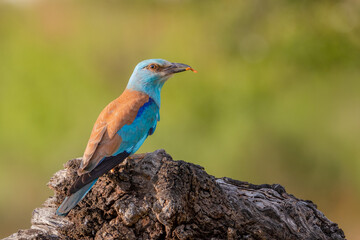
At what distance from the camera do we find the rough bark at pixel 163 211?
3467mm

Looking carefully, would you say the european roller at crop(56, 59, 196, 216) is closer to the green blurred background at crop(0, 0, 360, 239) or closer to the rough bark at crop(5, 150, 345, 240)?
the rough bark at crop(5, 150, 345, 240)

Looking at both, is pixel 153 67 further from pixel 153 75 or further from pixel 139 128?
pixel 139 128

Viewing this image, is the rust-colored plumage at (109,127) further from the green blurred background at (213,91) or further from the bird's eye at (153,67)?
the green blurred background at (213,91)

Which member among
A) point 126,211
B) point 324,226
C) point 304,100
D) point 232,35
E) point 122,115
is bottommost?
point 126,211

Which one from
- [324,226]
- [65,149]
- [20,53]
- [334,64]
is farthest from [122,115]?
[20,53]

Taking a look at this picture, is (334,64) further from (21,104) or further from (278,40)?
(21,104)

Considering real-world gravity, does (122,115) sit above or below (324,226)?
above

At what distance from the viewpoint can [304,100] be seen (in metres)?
9.57

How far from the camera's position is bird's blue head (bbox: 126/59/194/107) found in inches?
205

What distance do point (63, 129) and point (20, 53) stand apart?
75.6 inches

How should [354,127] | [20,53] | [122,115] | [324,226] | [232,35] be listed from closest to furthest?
[324,226], [122,115], [354,127], [232,35], [20,53]

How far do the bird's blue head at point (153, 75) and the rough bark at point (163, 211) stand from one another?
56.5 inches

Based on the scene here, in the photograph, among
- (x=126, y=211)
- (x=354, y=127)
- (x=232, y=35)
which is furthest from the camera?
(x=232, y=35)

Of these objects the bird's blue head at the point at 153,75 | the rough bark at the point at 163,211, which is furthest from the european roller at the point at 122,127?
the rough bark at the point at 163,211
